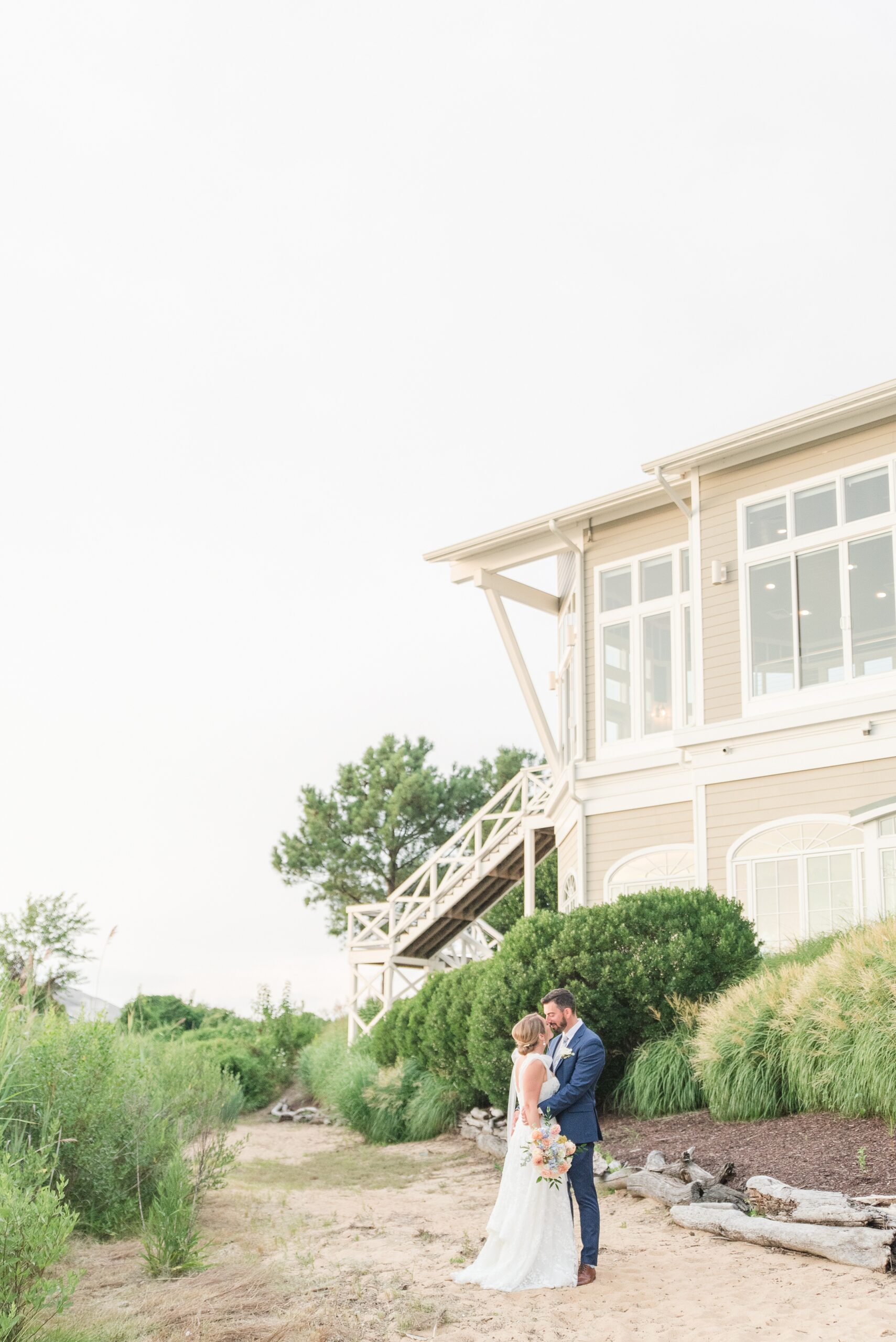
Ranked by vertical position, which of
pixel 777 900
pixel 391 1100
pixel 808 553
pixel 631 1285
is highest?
pixel 808 553

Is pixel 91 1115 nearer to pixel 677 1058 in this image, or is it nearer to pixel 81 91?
pixel 677 1058

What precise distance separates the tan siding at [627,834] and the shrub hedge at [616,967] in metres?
2.08

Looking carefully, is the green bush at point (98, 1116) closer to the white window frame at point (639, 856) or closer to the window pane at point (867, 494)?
the white window frame at point (639, 856)

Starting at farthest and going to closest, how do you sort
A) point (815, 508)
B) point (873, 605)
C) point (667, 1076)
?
point (815, 508) < point (873, 605) < point (667, 1076)

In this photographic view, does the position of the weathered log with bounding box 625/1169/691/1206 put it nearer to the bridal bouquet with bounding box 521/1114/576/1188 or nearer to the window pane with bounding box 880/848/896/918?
the bridal bouquet with bounding box 521/1114/576/1188

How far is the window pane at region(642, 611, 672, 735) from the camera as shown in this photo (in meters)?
15.8

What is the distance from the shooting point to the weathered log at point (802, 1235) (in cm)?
618

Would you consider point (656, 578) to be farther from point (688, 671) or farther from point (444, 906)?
point (444, 906)

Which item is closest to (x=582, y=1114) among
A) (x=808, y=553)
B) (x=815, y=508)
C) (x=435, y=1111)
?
(x=435, y=1111)

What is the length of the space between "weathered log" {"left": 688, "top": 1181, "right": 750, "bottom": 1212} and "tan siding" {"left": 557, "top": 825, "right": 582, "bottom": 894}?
8052mm

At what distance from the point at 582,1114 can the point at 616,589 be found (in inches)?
424

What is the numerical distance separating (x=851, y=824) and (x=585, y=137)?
1589 centimetres

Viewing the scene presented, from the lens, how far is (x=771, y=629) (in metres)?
13.8

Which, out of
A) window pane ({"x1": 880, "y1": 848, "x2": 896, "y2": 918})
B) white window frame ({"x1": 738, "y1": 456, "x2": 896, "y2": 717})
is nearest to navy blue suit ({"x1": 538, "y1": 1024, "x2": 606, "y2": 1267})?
window pane ({"x1": 880, "y1": 848, "x2": 896, "y2": 918})
